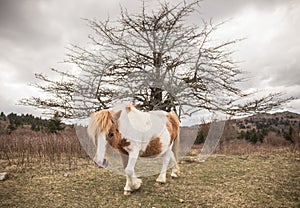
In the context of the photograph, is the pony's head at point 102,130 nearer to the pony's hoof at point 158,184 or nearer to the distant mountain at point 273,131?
the pony's hoof at point 158,184

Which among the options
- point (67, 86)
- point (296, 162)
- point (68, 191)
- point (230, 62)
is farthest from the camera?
point (296, 162)

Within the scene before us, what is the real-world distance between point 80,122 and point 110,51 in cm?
96

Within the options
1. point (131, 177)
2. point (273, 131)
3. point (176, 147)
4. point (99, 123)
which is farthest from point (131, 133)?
point (273, 131)

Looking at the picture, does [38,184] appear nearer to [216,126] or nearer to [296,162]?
[216,126]

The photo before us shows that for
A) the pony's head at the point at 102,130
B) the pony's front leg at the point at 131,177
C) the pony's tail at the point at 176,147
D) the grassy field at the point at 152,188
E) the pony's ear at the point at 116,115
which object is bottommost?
the grassy field at the point at 152,188

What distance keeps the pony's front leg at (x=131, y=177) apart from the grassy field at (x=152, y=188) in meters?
0.11

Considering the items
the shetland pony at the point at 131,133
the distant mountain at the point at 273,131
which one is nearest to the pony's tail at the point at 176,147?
the shetland pony at the point at 131,133

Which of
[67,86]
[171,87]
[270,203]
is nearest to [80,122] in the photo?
[171,87]

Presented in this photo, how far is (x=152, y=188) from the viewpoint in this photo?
438cm

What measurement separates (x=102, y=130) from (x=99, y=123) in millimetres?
94

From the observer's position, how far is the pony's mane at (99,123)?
2938mm

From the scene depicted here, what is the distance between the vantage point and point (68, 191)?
4.21 metres

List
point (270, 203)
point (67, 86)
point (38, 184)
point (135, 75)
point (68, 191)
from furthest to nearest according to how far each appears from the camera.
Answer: point (67, 86), point (38, 184), point (68, 191), point (270, 203), point (135, 75)

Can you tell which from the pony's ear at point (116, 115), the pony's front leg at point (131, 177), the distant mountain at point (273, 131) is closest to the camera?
the pony's ear at point (116, 115)
